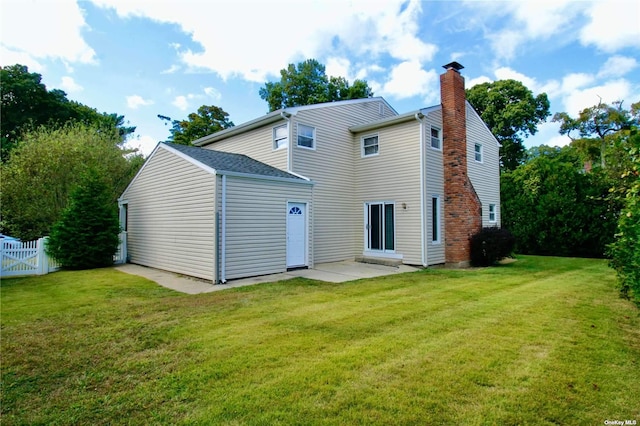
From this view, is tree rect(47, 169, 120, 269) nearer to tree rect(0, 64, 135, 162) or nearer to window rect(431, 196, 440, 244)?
window rect(431, 196, 440, 244)

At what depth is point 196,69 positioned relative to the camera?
2009 centimetres

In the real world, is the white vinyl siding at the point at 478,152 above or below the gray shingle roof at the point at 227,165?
above

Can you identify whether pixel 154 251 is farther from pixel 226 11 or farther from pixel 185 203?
pixel 226 11

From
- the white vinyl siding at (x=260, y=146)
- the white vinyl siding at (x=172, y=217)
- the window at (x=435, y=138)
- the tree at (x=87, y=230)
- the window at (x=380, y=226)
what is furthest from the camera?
the window at (x=380, y=226)

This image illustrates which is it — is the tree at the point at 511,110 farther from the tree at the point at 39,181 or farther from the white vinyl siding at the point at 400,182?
the tree at the point at 39,181

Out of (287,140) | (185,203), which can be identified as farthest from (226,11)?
(185,203)

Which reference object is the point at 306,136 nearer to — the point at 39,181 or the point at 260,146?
the point at 260,146

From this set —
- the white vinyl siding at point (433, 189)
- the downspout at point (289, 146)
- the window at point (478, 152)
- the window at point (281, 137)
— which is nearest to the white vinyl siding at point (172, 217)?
the downspout at point (289, 146)

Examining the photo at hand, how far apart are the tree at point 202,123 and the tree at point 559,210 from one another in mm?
23144

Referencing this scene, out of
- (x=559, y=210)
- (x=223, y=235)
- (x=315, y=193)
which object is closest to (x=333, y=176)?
(x=315, y=193)

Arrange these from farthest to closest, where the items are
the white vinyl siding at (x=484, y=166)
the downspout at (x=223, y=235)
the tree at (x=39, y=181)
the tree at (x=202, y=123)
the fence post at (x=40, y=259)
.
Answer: the tree at (x=202, y=123) → the white vinyl siding at (x=484, y=166) → the tree at (x=39, y=181) → the fence post at (x=40, y=259) → the downspout at (x=223, y=235)

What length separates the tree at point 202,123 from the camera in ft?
95.5

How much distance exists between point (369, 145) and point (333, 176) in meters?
2.04

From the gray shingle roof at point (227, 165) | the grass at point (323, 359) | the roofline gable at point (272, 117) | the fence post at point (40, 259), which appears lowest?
the grass at point (323, 359)
